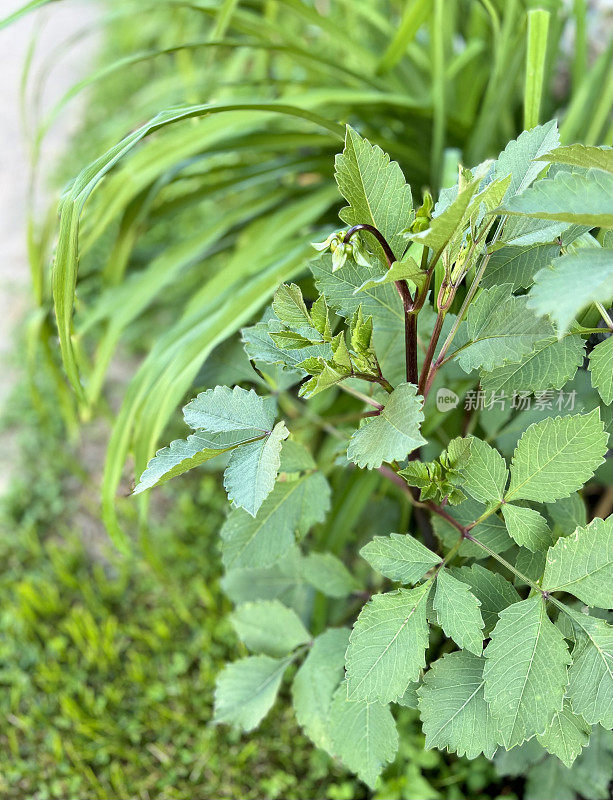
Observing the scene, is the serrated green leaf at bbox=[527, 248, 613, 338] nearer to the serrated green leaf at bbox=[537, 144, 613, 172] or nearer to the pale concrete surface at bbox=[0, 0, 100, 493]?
the serrated green leaf at bbox=[537, 144, 613, 172]

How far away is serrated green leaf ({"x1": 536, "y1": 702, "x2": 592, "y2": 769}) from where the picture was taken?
71cm

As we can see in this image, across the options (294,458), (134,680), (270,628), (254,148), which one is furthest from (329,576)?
(254,148)

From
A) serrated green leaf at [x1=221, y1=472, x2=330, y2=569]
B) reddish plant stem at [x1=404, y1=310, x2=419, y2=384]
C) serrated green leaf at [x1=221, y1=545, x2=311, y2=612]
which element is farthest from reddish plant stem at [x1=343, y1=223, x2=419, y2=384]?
serrated green leaf at [x1=221, y1=545, x2=311, y2=612]

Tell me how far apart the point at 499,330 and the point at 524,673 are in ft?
1.10

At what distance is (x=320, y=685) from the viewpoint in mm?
926

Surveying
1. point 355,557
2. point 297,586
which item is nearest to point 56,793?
point 297,586

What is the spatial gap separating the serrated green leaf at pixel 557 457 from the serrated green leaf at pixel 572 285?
0.17m

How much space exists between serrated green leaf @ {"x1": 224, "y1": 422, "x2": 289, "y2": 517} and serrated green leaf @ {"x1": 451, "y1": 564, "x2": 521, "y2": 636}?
0.26 meters

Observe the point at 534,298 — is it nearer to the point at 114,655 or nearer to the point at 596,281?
the point at 596,281

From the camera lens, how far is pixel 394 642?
708mm

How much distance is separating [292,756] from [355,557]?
1.26 feet

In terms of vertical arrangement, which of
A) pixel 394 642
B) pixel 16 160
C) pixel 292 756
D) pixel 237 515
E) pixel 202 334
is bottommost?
pixel 292 756

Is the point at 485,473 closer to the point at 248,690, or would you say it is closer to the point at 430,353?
the point at 430,353

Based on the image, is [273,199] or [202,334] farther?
[273,199]
